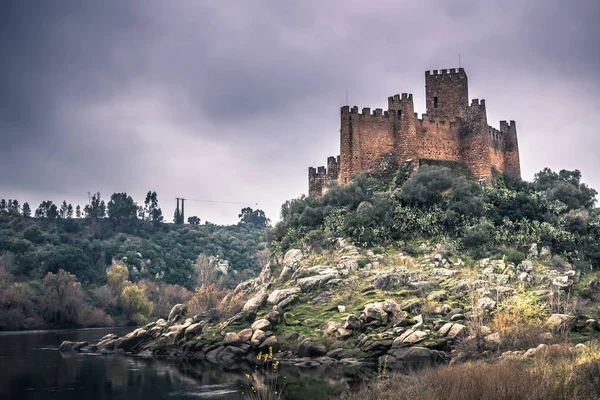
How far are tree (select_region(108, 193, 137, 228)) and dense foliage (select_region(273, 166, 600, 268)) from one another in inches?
2822

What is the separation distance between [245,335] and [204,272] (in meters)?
53.8

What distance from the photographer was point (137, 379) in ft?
109

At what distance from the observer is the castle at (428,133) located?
199 feet

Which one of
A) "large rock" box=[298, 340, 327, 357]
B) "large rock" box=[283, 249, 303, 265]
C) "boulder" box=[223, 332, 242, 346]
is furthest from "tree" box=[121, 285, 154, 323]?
"large rock" box=[298, 340, 327, 357]

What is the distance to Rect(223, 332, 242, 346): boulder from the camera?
136 feet

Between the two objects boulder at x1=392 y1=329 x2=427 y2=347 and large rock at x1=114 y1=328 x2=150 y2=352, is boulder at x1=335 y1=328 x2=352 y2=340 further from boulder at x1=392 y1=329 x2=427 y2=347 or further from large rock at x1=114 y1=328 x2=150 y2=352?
large rock at x1=114 y1=328 x2=150 y2=352

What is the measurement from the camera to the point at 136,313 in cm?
8156

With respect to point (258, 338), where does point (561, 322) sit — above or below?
above

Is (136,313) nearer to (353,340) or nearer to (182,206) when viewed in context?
(353,340)

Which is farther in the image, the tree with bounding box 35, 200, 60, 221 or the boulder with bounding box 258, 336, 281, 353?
the tree with bounding box 35, 200, 60, 221

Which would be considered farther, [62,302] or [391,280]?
[62,302]

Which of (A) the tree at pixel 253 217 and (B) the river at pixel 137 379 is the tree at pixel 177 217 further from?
(B) the river at pixel 137 379

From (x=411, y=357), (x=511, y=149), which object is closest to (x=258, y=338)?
(x=411, y=357)

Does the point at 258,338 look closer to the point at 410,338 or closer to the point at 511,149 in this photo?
the point at 410,338
